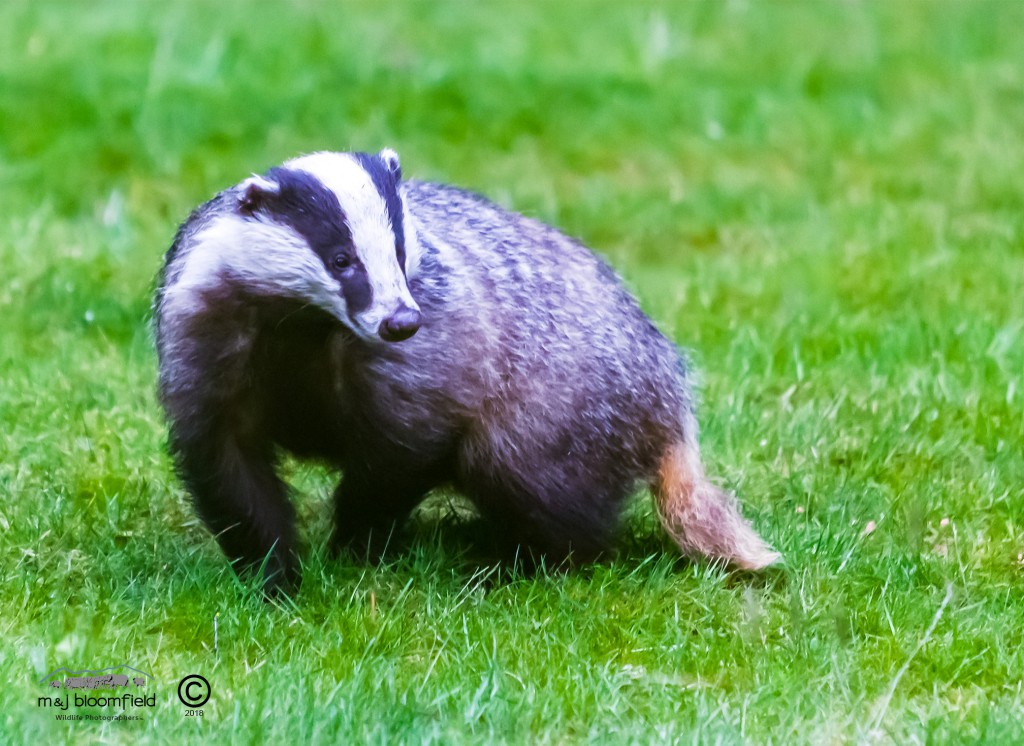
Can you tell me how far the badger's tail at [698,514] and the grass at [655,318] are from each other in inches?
2.6

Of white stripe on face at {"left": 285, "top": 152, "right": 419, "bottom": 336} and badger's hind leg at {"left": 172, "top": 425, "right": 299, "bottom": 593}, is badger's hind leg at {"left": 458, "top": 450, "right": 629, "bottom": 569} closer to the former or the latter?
badger's hind leg at {"left": 172, "top": 425, "right": 299, "bottom": 593}

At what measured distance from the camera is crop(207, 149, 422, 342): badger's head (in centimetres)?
352

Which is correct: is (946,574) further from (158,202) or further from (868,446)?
(158,202)

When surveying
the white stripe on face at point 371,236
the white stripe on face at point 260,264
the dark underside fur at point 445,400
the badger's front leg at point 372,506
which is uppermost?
the white stripe on face at point 371,236

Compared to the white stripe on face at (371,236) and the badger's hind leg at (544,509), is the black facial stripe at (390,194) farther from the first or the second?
the badger's hind leg at (544,509)

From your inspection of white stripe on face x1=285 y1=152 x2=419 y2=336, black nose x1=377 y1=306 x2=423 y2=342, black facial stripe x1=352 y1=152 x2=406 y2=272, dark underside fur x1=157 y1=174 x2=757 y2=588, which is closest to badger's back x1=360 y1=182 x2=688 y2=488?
dark underside fur x1=157 y1=174 x2=757 y2=588

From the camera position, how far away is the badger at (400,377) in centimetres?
364

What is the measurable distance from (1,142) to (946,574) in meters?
5.20

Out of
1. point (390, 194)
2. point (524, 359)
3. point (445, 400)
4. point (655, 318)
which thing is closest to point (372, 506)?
point (445, 400)

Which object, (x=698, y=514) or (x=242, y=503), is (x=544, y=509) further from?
(x=242, y=503)

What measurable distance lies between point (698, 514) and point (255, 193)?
54.0 inches

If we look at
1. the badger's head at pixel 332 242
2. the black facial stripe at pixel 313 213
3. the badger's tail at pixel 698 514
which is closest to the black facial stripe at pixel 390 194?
the badger's head at pixel 332 242

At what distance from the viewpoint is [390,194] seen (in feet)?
12.1

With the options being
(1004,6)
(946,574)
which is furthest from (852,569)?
(1004,6)
